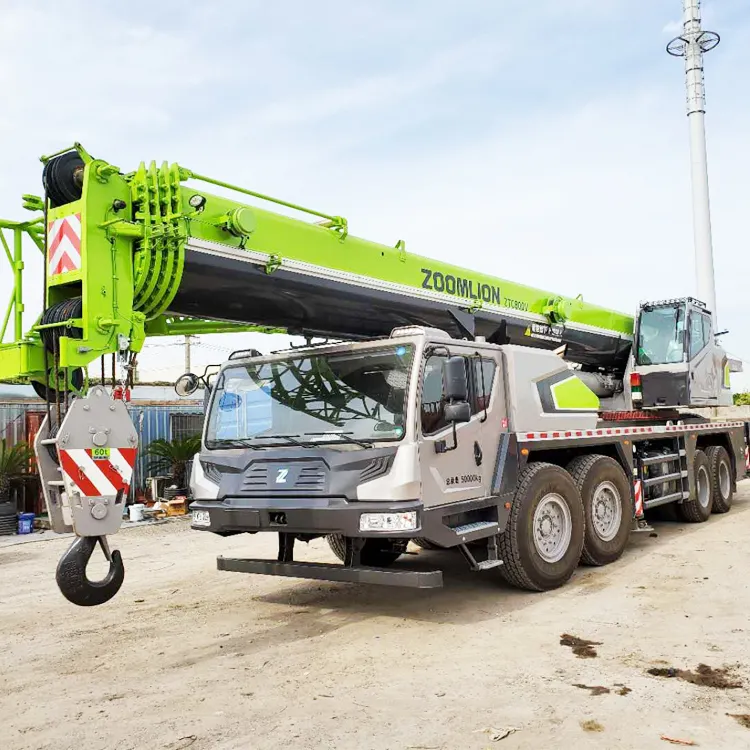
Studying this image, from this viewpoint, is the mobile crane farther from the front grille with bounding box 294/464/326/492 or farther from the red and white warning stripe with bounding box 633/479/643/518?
the red and white warning stripe with bounding box 633/479/643/518

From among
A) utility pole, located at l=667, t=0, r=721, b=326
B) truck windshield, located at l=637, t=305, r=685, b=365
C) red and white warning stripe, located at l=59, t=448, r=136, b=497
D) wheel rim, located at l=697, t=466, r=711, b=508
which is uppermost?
utility pole, located at l=667, t=0, r=721, b=326

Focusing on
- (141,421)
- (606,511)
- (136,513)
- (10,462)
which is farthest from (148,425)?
(606,511)

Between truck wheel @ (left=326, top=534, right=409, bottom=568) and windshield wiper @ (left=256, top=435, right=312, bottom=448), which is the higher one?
windshield wiper @ (left=256, top=435, right=312, bottom=448)

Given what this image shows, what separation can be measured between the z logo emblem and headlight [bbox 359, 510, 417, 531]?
0.83 m

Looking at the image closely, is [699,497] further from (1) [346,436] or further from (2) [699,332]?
(1) [346,436]

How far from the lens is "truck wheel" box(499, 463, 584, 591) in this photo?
253 inches

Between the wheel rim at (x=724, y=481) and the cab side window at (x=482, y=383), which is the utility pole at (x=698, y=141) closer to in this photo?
the wheel rim at (x=724, y=481)

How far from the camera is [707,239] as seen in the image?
2678 centimetres

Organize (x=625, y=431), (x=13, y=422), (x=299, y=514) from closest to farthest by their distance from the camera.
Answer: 1. (x=299, y=514)
2. (x=625, y=431)
3. (x=13, y=422)

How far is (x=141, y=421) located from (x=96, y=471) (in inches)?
426

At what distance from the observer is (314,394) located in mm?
6230

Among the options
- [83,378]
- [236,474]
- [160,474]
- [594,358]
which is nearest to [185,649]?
[236,474]

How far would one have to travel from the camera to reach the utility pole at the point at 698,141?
2677 cm

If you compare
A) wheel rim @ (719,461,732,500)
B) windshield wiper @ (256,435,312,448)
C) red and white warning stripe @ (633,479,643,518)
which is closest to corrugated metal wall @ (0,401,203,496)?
windshield wiper @ (256,435,312,448)
